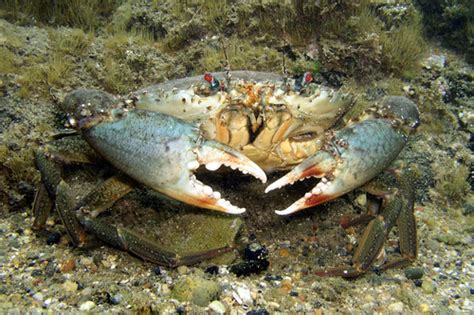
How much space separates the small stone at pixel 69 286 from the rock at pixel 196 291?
72 centimetres

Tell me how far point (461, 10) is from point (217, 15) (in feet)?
13.7

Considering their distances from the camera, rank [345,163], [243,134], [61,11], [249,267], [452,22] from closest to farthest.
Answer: [345,163] → [249,267] → [243,134] → [61,11] → [452,22]

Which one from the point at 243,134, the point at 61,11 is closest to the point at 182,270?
the point at 243,134

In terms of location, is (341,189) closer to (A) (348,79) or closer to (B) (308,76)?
(B) (308,76)

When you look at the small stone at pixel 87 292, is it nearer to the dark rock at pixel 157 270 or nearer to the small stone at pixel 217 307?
the dark rock at pixel 157 270

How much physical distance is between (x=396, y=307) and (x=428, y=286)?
21.4 inches

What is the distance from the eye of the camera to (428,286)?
331cm

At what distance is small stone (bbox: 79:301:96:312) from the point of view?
8.27 ft

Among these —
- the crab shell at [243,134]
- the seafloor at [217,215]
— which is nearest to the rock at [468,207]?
the seafloor at [217,215]

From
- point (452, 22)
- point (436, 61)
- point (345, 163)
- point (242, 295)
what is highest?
point (452, 22)

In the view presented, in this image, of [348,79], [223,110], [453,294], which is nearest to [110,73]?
[223,110]

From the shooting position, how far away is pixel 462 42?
21.9ft

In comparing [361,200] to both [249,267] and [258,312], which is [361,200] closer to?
[249,267]

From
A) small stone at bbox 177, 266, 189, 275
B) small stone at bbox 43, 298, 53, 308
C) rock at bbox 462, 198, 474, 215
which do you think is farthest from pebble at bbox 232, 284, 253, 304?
rock at bbox 462, 198, 474, 215
